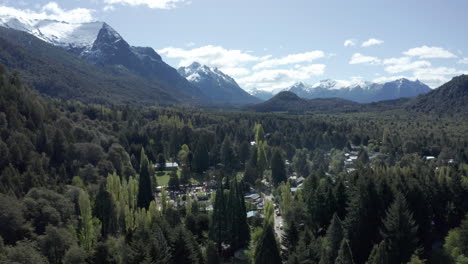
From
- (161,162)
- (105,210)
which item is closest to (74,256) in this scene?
(105,210)

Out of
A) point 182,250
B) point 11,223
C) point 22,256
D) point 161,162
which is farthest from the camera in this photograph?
point 161,162

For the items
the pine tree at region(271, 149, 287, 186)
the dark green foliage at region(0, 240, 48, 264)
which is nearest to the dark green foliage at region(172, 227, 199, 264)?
the dark green foliage at region(0, 240, 48, 264)

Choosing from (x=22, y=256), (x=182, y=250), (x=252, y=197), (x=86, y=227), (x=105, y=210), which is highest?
(x=22, y=256)

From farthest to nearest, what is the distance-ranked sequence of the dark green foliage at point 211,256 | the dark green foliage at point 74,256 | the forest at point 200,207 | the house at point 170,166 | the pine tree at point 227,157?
the pine tree at point 227,157 → the house at point 170,166 → the dark green foliage at point 211,256 → the forest at point 200,207 → the dark green foliage at point 74,256

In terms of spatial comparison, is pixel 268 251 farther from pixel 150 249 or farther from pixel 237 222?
pixel 237 222

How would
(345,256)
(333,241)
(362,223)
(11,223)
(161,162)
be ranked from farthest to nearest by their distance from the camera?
(161,162), (11,223), (362,223), (333,241), (345,256)

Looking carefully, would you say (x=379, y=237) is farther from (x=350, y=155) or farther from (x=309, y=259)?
(x=350, y=155)

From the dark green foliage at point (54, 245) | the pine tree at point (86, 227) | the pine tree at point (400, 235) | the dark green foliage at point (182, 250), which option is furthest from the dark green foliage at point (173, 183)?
the pine tree at point (400, 235)

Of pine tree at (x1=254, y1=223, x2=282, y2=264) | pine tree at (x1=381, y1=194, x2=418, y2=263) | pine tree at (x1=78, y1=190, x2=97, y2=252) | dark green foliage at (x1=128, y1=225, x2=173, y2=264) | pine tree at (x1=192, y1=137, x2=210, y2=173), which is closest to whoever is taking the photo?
dark green foliage at (x1=128, y1=225, x2=173, y2=264)

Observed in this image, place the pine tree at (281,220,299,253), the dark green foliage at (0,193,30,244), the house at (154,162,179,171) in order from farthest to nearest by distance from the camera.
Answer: the house at (154,162,179,171) < the dark green foliage at (0,193,30,244) < the pine tree at (281,220,299,253)

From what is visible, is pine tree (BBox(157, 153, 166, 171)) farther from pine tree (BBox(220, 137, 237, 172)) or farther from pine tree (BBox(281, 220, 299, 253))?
pine tree (BBox(281, 220, 299, 253))

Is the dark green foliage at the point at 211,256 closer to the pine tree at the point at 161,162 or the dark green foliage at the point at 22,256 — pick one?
the dark green foliage at the point at 22,256
